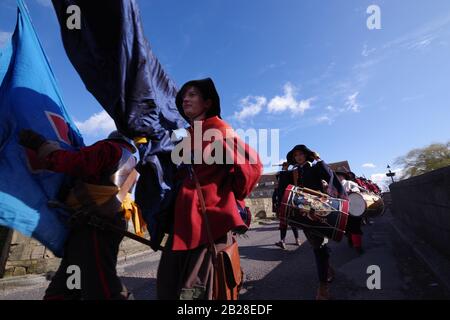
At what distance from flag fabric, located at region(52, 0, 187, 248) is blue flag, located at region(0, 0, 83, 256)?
2.01 ft

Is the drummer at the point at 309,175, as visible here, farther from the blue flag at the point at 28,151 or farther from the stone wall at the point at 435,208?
the blue flag at the point at 28,151

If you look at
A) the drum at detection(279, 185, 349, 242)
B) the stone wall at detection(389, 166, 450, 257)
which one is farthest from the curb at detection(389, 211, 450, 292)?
the drum at detection(279, 185, 349, 242)

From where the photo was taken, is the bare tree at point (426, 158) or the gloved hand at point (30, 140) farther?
the bare tree at point (426, 158)

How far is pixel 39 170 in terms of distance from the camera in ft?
8.07

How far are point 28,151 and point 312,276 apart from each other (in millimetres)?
4241

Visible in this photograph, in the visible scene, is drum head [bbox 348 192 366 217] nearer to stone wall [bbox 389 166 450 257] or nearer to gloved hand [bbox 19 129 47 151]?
stone wall [bbox 389 166 450 257]

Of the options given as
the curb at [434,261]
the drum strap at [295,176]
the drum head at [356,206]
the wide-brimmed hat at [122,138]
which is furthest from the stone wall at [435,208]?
the wide-brimmed hat at [122,138]

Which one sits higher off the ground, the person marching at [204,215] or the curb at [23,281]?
the person marching at [204,215]

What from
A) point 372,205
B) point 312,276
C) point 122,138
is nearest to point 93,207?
point 122,138

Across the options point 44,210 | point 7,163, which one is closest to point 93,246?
point 44,210

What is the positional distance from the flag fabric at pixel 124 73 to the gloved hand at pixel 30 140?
21.6 inches

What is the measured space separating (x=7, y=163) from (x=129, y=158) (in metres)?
1.08

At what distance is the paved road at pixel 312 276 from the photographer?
3.72 metres

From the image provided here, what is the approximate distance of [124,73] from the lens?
7.57 ft
